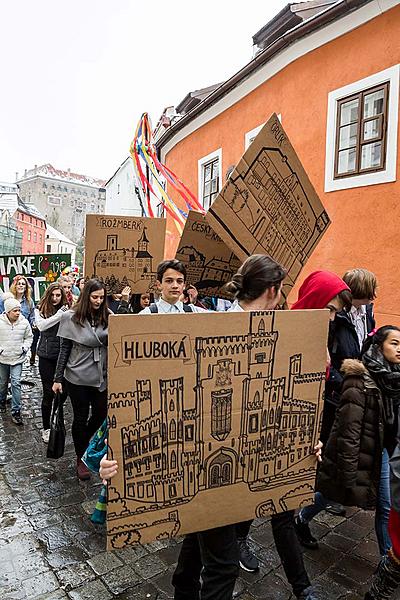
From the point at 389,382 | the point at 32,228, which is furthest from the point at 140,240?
the point at 32,228

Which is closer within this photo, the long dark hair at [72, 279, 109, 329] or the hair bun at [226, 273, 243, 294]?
the hair bun at [226, 273, 243, 294]

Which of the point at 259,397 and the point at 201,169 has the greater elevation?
the point at 201,169

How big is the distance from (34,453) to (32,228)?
5859 centimetres

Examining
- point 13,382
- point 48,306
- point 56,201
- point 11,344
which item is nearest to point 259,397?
point 48,306

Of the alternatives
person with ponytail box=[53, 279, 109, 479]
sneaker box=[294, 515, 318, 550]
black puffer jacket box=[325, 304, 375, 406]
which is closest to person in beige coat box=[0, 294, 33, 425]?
person with ponytail box=[53, 279, 109, 479]

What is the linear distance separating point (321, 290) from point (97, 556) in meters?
2.30

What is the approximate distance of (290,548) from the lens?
247 centimetres

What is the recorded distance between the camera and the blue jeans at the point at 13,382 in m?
6.00

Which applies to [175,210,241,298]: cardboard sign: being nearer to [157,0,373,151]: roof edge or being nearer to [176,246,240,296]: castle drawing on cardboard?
[176,246,240,296]: castle drawing on cardboard

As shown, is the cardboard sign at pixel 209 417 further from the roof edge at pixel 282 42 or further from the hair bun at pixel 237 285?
the roof edge at pixel 282 42

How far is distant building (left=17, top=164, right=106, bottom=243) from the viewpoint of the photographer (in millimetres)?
82938

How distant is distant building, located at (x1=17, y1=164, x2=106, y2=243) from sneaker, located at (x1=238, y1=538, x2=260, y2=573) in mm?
81487

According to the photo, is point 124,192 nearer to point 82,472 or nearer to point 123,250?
point 123,250

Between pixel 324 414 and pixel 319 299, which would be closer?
pixel 319 299
